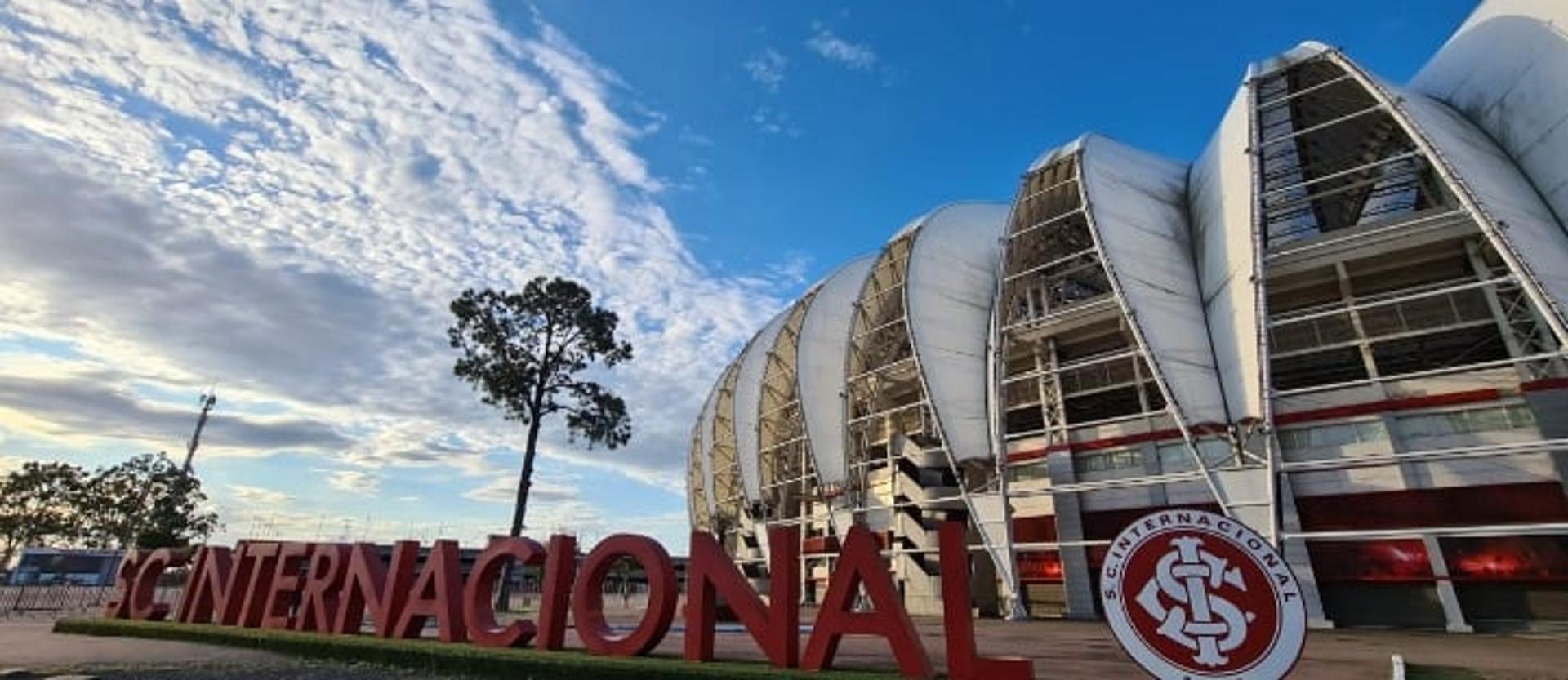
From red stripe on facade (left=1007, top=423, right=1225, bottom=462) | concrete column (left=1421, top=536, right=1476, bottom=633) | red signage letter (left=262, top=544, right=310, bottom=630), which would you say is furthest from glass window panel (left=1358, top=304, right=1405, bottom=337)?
red signage letter (left=262, top=544, right=310, bottom=630)

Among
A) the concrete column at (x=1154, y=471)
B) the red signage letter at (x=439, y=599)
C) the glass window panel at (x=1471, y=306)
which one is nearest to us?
the red signage letter at (x=439, y=599)

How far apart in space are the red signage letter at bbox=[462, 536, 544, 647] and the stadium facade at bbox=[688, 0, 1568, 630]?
16.3 meters

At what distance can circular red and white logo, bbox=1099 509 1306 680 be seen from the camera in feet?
16.8

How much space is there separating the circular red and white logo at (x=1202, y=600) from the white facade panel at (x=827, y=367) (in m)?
32.3

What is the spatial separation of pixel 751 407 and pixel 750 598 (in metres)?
39.5

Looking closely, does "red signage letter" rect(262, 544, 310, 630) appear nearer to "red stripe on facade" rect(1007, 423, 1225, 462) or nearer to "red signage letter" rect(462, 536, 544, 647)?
"red signage letter" rect(462, 536, 544, 647)

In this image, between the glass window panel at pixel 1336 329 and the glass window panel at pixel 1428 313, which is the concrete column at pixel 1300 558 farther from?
the glass window panel at pixel 1428 313

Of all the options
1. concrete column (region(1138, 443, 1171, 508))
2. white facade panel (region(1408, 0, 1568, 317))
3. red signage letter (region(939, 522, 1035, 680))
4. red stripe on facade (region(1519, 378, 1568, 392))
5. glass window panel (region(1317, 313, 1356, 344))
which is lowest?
A: red signage letter (region(939, 522, 1035, 680))

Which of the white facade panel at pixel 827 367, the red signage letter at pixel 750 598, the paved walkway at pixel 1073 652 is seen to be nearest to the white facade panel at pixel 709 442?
the white facade panel at pixel 827 367

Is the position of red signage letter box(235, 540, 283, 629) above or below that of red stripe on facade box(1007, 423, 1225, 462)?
below

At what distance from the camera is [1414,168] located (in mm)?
25641

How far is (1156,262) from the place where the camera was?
27.9 meters

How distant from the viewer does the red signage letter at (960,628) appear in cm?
895

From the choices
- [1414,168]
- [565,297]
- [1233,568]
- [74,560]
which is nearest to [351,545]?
[1233,568]
